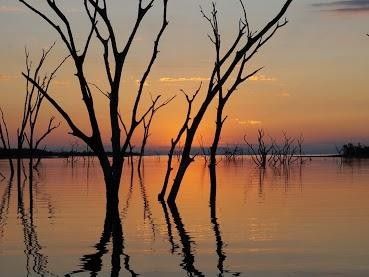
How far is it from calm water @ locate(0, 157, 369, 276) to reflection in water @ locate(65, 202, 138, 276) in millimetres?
12

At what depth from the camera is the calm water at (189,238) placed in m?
7.44

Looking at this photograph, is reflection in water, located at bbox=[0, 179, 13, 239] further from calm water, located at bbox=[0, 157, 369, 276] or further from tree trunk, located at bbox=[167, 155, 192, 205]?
tree trunk, located at bbox=[167, 155, 192, 205]

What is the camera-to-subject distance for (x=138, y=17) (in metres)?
11.2

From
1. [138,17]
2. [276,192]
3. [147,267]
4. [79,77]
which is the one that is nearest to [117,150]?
[79,77]

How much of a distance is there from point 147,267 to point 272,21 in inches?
242

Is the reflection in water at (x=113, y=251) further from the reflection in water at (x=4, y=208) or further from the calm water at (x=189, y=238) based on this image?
the reflection in water at (x=4, y=208)

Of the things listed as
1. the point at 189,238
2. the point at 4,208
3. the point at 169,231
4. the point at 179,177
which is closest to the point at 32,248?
the point at 189,238

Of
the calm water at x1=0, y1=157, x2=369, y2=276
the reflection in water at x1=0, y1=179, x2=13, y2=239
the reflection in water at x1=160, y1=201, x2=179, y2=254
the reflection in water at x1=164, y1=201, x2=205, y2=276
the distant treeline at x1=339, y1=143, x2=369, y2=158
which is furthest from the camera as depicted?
the distant treeline at x1=339, y1=143, x2=369, y2=158

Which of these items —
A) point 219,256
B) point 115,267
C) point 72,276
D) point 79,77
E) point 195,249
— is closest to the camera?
point 72,276

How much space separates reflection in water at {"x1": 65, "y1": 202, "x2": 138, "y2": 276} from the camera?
7.31m

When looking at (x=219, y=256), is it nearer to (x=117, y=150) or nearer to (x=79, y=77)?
(x=117, y=150)

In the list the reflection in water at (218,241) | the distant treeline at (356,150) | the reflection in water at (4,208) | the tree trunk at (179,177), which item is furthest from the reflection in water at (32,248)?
the distant treeline at (356,150)

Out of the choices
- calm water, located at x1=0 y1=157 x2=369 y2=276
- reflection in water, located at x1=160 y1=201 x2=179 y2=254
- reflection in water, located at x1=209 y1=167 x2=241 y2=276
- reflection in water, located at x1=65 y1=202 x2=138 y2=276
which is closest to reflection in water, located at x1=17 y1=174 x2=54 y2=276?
calm water, located at x1=0 y1=157 x2=369 y2=276

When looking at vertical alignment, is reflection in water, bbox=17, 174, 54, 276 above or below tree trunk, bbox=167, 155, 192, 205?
below
